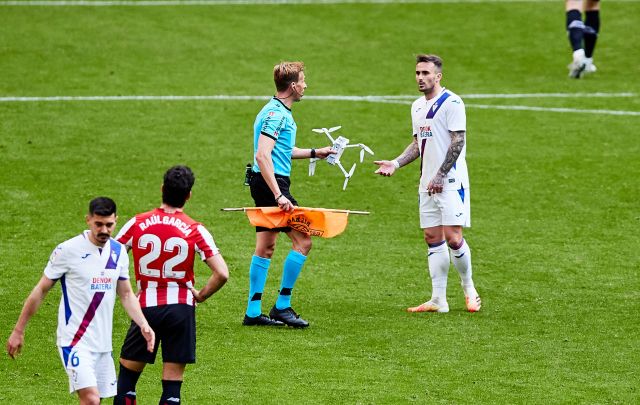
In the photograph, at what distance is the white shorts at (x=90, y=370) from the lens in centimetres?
778

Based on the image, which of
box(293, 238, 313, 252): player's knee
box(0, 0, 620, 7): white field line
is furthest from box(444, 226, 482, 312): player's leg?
box(0, 0, 620, 7): white field line

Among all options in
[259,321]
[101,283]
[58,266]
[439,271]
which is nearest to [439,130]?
[439,271]

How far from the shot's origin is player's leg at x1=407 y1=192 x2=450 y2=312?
11.9m

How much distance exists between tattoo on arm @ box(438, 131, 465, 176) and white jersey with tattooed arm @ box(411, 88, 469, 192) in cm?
6

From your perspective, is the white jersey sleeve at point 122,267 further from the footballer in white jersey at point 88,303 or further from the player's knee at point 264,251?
the player's knee at point 264,251

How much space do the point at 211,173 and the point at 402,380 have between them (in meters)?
7.60

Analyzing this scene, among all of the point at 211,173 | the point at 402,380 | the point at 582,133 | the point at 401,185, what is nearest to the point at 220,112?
the point at 211,173

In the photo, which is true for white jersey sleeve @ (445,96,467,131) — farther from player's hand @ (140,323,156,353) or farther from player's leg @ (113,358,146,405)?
player's hand @ (140,323,156,353)

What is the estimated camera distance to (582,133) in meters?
18.6

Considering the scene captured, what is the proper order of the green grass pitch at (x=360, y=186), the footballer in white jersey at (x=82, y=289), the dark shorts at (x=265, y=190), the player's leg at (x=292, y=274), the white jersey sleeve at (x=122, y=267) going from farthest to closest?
1. the player's leg at (x=292, y=274)
2. the dark shorts at (x=265, y=190)
3. the green grass pitch at (x=360, y=186)
4. the white jersey sleeve at (x=122, y=267)
5. the footballer in white jersey at (x=82, y=289)

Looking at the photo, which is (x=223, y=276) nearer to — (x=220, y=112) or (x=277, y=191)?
(x=277, y=191)

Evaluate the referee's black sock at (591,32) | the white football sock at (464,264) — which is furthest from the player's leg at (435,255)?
the referee's black sock at (591,32)

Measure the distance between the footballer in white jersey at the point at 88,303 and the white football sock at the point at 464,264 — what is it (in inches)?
179

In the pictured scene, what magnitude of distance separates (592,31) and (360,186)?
670 cm
